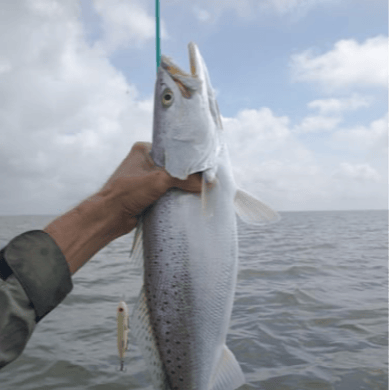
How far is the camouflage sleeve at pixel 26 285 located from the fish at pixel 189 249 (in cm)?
45

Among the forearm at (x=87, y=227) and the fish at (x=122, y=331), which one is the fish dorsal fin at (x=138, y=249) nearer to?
the forearm at (x=87, y=227)

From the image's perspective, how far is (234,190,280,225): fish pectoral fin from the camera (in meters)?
1.90

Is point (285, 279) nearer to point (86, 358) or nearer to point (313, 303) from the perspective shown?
point (313, 303)

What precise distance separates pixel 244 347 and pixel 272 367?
0.63 metres

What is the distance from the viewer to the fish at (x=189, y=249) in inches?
68.9

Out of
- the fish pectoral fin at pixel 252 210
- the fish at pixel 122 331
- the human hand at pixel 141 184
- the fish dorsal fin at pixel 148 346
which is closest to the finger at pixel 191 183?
the human hand at pixel 141 184

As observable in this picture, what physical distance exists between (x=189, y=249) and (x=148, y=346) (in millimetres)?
558

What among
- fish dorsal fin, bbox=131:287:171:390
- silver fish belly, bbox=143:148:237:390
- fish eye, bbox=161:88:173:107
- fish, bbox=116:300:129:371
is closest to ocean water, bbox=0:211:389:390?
fish, bbox=116:300:129:371

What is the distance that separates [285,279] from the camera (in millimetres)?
9164

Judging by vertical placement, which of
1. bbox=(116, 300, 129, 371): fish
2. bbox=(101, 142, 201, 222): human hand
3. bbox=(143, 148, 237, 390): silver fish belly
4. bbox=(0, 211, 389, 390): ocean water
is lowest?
bbox=(0, 211, 389, 390): ocean water

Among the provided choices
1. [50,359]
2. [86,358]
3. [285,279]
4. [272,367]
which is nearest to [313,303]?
[285,279]

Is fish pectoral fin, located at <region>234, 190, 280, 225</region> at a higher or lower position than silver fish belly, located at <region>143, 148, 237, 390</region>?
higher

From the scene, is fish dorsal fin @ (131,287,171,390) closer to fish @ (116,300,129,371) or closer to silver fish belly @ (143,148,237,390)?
silver fish belly @ (143,148,237,390)

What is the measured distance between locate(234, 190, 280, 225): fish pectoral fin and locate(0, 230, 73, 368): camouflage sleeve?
2.97ft
